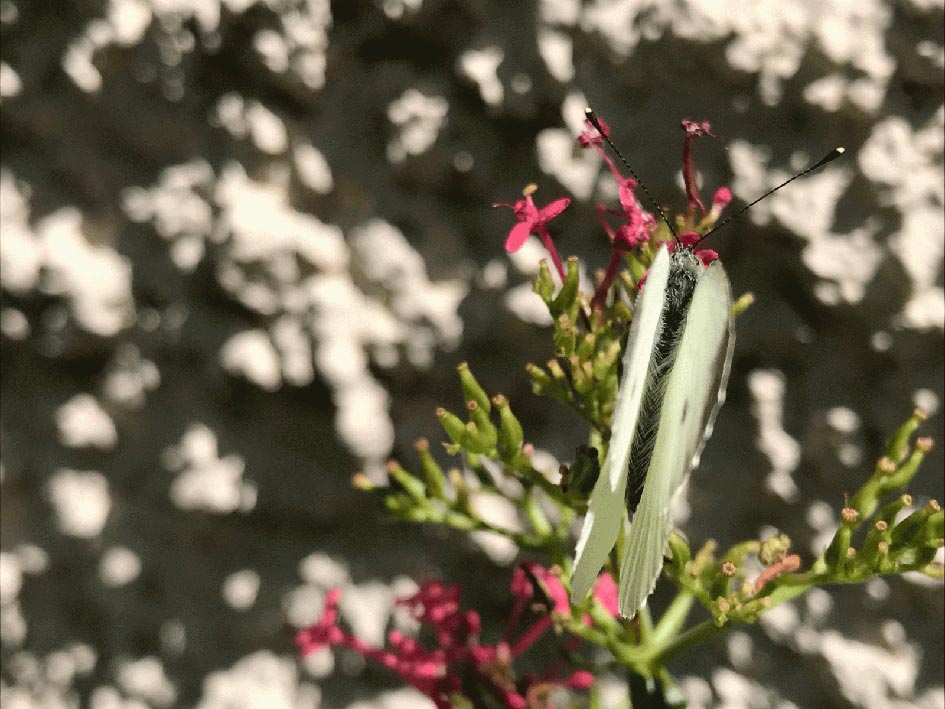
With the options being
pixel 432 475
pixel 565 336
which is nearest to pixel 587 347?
pixel 565 336

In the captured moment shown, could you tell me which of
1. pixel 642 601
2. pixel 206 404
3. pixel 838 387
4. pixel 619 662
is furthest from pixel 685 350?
pixel 206 404

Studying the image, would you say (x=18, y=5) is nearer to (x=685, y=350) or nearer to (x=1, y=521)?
(x=1, y=521)

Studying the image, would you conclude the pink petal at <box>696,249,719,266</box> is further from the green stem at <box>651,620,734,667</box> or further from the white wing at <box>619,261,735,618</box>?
the green stem at <box>651,620,734,667</box>

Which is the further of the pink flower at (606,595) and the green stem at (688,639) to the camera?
the pink flower at (606,595)

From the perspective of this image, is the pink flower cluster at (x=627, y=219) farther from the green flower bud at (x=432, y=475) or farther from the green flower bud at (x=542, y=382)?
the green flower bud at (x=432, y=475)

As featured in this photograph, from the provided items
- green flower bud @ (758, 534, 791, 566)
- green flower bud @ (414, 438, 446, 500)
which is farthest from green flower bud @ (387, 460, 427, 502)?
green flower bud @ (758, 534, 791, 566)

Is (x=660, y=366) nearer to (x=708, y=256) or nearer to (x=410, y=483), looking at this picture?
(x=708, y=256)

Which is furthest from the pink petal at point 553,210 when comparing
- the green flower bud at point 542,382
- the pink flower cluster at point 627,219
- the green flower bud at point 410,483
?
the green flower bud at point 410,483
